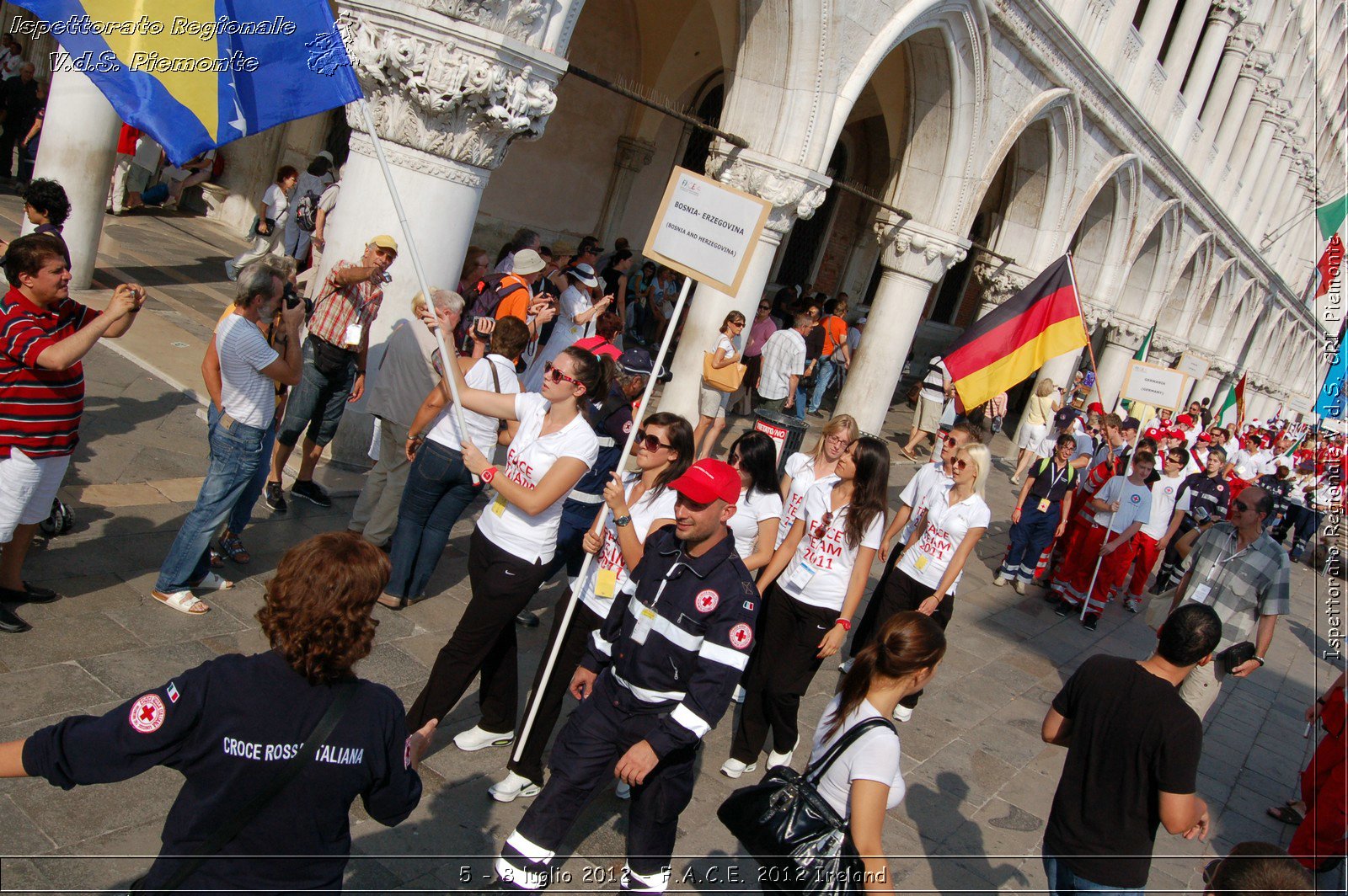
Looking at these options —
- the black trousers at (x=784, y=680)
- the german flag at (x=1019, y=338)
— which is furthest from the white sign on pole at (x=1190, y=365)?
the black trousers at (x=784, y=680)

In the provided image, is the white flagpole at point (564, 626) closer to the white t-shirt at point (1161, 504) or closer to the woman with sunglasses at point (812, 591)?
the woman with sunglasses at point (812, 591)

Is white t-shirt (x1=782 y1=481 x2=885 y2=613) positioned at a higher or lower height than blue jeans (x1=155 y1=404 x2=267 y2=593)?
higher

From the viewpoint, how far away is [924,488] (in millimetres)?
6273

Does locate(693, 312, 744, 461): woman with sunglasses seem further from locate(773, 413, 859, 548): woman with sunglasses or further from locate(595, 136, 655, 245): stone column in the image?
locate(595, 136, 655, 245): stone column

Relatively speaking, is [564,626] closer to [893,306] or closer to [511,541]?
[511,541]

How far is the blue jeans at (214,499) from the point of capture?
16.0 ft

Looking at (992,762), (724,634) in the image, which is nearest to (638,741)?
(724,634)

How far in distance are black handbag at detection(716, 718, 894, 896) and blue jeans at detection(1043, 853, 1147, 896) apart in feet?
3.59

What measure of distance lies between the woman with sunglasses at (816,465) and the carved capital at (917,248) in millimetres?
8700

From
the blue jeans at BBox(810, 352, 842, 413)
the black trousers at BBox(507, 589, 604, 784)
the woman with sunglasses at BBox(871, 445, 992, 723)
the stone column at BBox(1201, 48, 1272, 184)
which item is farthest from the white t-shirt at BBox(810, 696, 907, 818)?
the stone column at BBox(1201, 48, 1272, 184)

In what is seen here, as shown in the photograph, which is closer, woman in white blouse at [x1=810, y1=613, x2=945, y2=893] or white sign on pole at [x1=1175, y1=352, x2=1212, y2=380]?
woman in white blouse at [x1=810, y1=613, x2=945, y2=893]

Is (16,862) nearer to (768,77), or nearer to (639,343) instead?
(768,77)

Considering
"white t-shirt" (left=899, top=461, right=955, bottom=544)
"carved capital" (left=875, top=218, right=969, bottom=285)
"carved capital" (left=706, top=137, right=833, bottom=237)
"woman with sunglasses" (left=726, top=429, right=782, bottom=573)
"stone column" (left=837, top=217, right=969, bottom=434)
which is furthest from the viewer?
"stone column" (left=837, top=217, right=969, bottom=434)

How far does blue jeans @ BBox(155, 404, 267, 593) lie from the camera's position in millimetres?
4891
